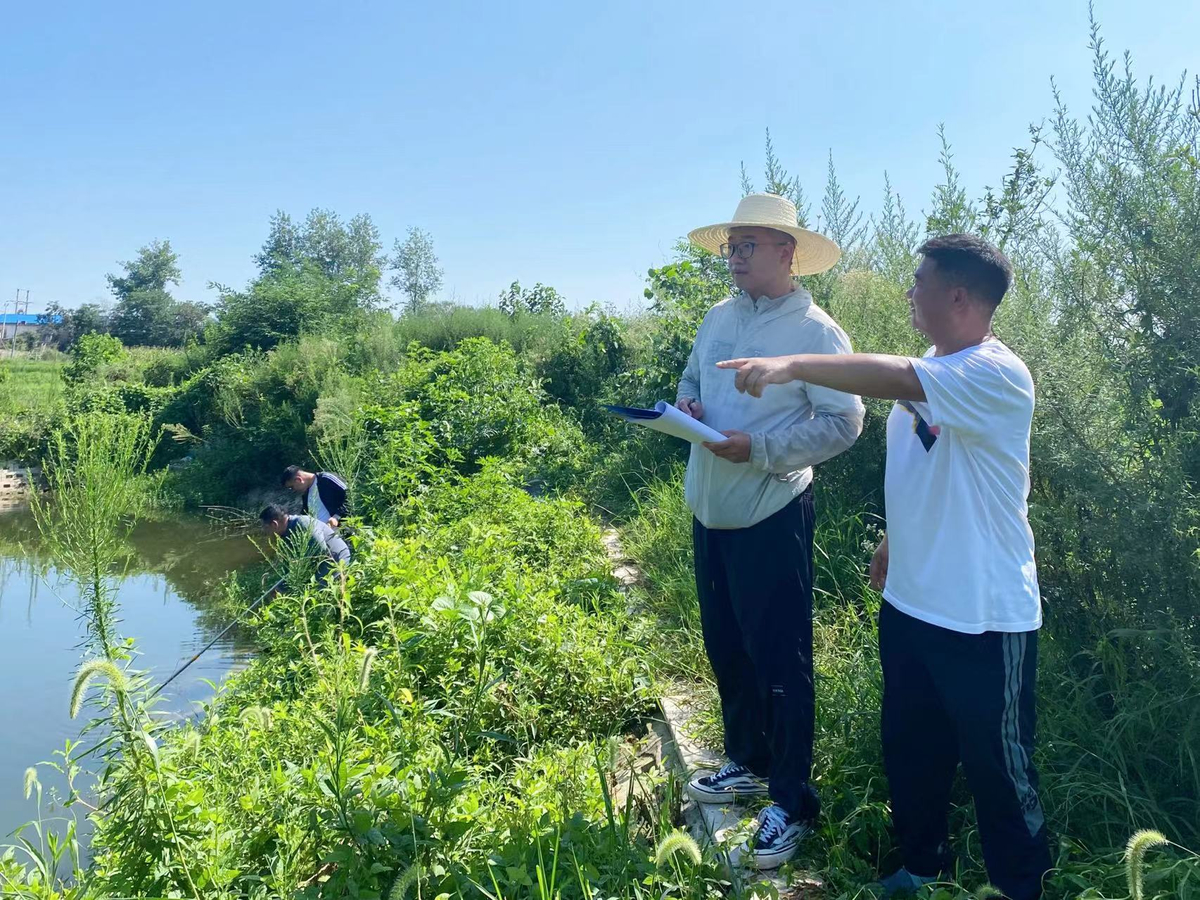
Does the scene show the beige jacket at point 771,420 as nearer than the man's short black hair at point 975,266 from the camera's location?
No

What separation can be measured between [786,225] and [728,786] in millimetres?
1896

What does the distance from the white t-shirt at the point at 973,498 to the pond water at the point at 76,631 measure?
2805 mm

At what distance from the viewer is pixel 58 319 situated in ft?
175

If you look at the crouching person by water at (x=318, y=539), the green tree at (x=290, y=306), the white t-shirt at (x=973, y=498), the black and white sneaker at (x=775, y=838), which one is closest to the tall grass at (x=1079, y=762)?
the black and white sneaker at (x=775, y=838)

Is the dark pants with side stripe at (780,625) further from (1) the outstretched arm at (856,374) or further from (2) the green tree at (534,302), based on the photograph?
Result: (2) the green tree at (534,302)

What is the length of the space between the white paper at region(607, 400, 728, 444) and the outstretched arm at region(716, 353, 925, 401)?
0.49 metres

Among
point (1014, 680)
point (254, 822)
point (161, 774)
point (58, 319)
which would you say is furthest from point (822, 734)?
point (58, 319)

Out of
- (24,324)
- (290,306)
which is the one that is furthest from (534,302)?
(24,324)

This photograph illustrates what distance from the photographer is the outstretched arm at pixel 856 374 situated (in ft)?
6.13

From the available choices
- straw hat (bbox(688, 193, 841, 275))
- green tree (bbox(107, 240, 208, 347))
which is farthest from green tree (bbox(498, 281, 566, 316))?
green tree (bbox(107, 240, 208, 347))

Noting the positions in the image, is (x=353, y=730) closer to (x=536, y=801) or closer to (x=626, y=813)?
(x=536, y=801)

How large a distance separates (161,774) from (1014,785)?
6.92ft

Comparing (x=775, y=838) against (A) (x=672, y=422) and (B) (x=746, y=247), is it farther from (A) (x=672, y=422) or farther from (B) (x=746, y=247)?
(B) (x=746, y=247)

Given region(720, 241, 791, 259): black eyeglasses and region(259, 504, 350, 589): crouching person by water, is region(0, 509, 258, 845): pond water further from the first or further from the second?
region(720, 241, 791, 259): black eyeglasses
